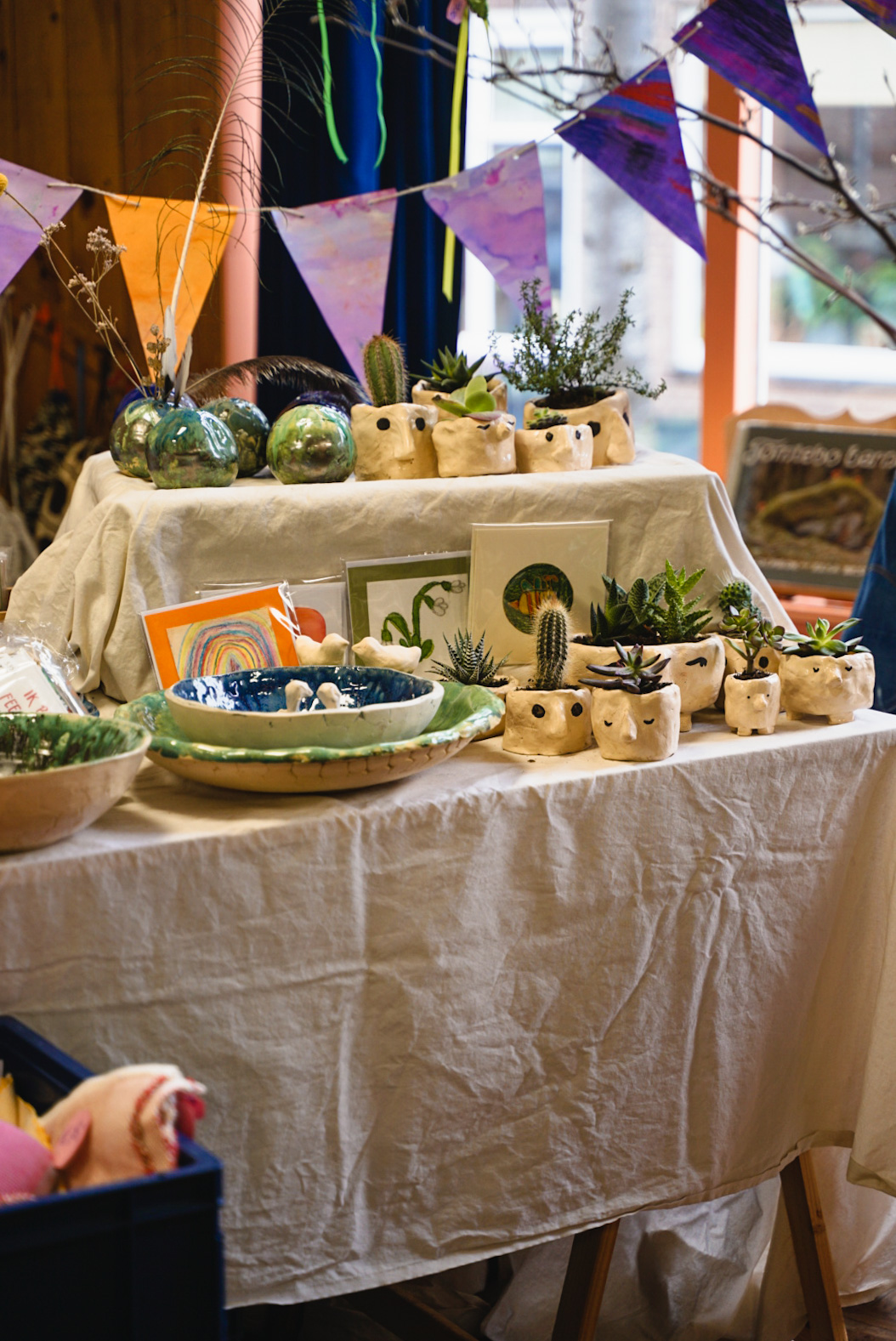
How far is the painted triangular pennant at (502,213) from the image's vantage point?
1821 mm

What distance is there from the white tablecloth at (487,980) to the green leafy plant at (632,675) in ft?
0.25

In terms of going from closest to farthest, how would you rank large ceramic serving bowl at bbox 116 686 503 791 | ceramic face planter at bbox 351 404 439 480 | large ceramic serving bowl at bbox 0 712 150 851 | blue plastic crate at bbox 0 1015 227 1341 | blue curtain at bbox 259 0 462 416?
blue plastic crate at bbox 0 1015 227 1341, large ceramic serving bowl at bbox 0 712 150 851, large ceramic serving bowl at bbox 116 686 503 791, ceramic face planter at bbox 351 404 439 480, blue curtain at bbox 259 0 462 416

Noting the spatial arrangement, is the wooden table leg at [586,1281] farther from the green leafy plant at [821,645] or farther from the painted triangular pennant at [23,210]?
the painted triangular pennant at [23,210]

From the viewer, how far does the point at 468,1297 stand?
1502 mm

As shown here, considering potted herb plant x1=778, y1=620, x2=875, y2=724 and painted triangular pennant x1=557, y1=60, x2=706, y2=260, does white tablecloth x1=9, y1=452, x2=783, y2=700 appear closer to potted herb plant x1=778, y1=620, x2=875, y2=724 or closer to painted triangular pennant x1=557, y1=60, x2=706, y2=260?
potted herb plant x1=778, y1=620, x2=875, y2=724

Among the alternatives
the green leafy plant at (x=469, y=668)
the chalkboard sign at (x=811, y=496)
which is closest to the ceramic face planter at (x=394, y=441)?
the green leafy plant at (x=469, y=668)

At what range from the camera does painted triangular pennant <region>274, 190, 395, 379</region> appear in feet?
5.89

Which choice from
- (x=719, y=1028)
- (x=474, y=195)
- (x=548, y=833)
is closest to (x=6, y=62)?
(x=474, y=195)

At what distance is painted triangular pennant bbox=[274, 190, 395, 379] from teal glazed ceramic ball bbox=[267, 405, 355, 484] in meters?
0.48

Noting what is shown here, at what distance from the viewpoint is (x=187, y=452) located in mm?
1329

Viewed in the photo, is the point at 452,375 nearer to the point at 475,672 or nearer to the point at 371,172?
the point at 475,672

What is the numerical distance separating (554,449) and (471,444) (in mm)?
106

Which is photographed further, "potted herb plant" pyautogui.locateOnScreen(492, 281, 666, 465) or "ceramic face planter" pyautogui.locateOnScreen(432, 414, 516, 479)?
"potted herb plant" pyautogui.locateOnScreen(492, 281, 666, 465)

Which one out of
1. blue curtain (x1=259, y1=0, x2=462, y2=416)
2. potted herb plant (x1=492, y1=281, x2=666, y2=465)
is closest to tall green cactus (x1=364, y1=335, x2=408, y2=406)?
potted herb plant (x1=492, y1=281, x2=666, y2=465)
